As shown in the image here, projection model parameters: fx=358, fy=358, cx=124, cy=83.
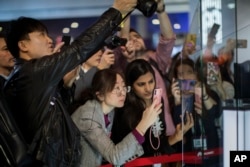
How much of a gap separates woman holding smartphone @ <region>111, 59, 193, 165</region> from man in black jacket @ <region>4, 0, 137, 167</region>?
1.65ft

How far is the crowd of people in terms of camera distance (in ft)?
3.51

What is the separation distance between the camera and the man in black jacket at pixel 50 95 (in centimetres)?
106

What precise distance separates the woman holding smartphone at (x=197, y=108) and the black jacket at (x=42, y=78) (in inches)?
27.8

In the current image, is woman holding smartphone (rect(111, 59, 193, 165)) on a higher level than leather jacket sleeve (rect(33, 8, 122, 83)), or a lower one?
lower

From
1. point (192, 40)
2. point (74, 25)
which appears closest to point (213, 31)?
point (192, 40)

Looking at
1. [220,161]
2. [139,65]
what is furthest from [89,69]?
[220,161]

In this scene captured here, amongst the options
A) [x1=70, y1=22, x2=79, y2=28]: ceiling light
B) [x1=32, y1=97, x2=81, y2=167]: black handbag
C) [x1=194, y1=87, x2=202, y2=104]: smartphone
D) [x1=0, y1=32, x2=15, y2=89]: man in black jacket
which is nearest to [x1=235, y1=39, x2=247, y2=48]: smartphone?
[x1=194, y1=87, x2=202, y2=104]: smartphone

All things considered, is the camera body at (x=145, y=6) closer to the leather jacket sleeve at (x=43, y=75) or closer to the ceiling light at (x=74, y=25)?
the leather jacket sleeve at (x=43, y=75)

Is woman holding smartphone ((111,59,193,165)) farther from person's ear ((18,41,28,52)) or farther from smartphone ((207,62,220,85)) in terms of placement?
person's ear ((18,41,28,52))

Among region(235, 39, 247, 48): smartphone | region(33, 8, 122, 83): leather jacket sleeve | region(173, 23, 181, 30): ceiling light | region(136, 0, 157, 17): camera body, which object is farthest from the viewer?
region(173, 23, 181, 30): ceiling light

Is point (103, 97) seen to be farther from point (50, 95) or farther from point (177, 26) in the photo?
point (177, 26)

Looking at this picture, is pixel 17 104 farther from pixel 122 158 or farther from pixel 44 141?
pixel 122 158

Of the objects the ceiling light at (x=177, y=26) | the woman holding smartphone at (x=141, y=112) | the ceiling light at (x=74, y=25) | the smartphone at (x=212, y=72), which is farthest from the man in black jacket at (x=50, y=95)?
the ceiling light at (x=74, y=25)

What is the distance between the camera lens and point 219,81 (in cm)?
161
